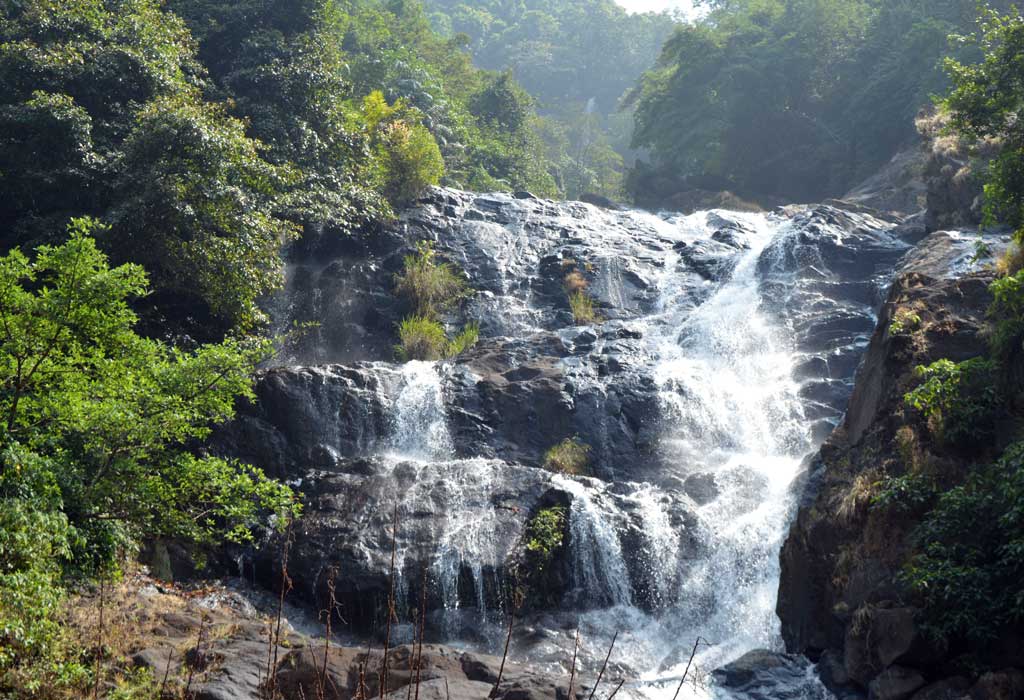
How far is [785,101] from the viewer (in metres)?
36.2

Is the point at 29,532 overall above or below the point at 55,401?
below

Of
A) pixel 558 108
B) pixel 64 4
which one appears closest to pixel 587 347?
pixel 64 4

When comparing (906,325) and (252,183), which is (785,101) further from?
(906,325)

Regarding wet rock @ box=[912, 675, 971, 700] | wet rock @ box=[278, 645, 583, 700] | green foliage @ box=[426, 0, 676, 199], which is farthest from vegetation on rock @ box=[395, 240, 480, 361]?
green foliage @ box=[426, 0, 676, 199]

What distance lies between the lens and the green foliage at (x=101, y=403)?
10086 millimetres

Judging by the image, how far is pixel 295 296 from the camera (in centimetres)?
2092

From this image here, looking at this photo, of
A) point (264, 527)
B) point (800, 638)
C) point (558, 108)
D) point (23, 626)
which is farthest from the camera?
point (558, 108)

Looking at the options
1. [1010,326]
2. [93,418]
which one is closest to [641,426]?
[1010,326]

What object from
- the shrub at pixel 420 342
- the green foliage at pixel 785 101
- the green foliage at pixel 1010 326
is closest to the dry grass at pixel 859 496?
the green foliage at pixel 1010 326

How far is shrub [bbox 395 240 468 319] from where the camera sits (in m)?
20.8

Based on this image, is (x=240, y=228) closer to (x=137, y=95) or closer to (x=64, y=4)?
(x=137, y=95)

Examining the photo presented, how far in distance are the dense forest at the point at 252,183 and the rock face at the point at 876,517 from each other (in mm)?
545

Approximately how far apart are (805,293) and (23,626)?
18080mm

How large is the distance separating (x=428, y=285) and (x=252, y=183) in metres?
4.67
